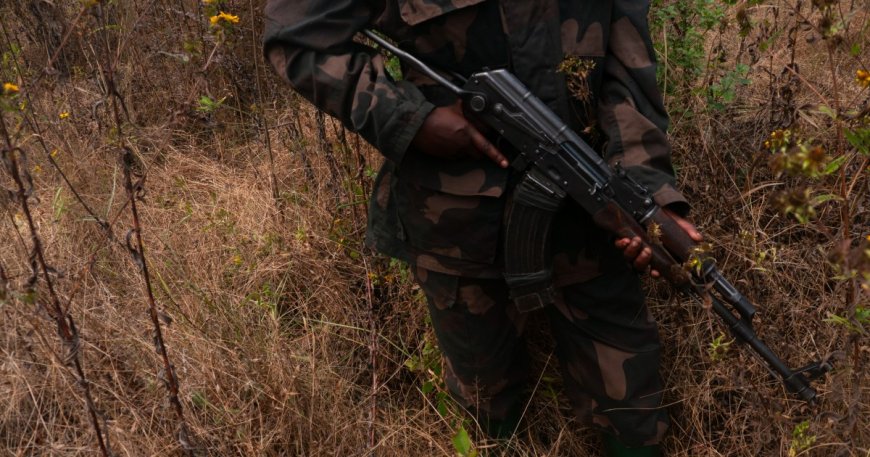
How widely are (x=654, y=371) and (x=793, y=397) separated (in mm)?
459

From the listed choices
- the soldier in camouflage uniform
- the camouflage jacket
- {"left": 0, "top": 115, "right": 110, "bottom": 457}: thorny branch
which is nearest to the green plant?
the soldier in camouflage uniform

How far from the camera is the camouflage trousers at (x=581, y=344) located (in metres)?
2.19

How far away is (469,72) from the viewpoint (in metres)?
2.08

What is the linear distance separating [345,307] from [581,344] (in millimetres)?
1136

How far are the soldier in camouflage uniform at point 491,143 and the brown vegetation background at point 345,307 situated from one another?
242mm

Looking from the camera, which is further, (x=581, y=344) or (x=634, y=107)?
(x=581, y=344)

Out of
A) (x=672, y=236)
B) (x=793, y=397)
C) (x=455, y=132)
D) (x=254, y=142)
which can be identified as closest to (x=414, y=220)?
(x=455, y=132)

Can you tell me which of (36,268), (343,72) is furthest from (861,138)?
(36,268)

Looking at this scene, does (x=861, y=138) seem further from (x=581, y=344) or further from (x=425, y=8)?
(x=425, y=8)

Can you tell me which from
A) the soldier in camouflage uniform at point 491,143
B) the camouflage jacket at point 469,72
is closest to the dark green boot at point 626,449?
the soldier in camouflage uniform at point 491,143

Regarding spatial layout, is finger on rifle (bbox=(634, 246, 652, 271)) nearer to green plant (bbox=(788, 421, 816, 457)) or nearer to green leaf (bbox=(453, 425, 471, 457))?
green plant (bbox=(788, 421, 816, 457))

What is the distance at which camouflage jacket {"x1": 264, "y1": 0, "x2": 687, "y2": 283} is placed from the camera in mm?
2012

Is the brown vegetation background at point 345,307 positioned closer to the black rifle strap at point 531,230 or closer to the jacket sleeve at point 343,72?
the jacket sleeve at point 343,72

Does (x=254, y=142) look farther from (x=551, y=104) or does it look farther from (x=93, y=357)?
(x=551, y=104)
